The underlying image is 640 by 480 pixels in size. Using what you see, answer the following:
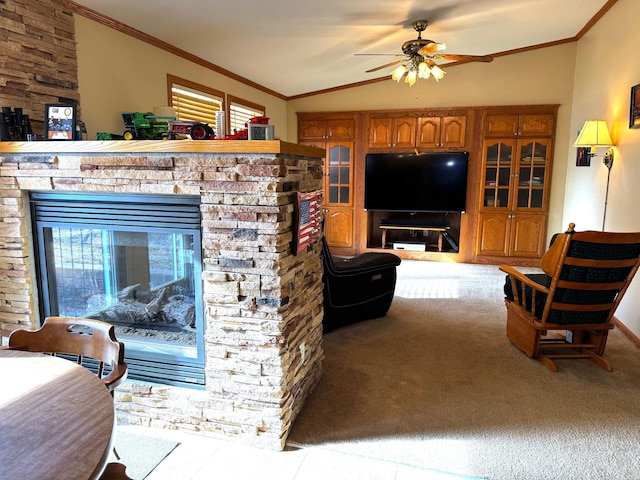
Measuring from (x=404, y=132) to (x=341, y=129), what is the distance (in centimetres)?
97

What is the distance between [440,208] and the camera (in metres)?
6.47

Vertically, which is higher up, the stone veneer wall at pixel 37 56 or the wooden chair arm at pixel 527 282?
the stone veneer wall at pixel 37 56

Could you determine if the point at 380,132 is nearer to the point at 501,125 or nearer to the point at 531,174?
the point at 501,125

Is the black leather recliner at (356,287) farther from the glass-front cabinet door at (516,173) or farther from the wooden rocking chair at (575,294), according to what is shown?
the glass-front cabinet door at (516,173)

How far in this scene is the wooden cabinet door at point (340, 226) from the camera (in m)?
6.90

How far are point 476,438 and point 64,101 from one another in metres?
3.21

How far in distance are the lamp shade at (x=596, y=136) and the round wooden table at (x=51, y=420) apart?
15.2ft

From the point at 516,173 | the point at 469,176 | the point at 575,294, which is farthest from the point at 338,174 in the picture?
the point at 575,294

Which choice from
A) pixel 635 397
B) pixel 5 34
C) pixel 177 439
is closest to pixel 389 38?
pixel 5 34

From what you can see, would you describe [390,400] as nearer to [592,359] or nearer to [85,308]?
[592,359]

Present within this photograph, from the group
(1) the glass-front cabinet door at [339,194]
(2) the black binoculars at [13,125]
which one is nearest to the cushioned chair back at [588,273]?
(2) the black binoculars at [13,125]

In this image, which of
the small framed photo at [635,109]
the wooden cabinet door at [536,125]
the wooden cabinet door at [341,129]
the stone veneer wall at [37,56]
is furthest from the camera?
the wooden cabinet door at [341,129]

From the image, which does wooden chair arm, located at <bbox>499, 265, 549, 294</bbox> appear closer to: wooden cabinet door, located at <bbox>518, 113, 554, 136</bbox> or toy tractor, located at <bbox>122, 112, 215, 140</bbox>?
toy tractor, located at <bbox>122, 112, 215, 140</bbox>

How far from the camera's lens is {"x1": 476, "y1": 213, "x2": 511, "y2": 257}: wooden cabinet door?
6.27 metres
